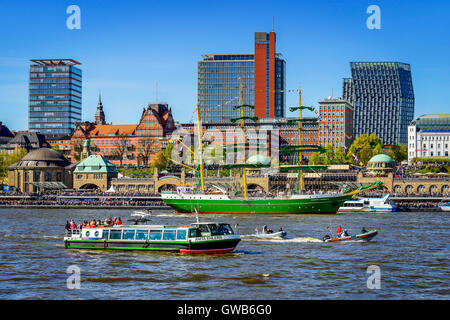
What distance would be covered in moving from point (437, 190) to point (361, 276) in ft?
381

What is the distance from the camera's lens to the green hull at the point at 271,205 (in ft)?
367

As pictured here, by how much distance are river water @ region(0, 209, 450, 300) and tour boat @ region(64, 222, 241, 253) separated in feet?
2.68

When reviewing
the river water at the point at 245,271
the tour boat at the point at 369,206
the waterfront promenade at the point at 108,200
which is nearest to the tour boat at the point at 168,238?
the river water at the point at 245,271

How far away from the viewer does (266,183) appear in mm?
161125

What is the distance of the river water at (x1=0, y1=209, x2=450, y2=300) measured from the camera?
121 ft

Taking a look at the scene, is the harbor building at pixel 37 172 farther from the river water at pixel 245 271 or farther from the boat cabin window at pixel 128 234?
the boat cabin window at pixel 128 234

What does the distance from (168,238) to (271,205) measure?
63.2m

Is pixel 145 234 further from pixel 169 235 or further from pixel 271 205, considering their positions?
pixel 271 205

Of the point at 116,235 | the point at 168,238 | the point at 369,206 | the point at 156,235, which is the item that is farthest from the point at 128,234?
the point at 369,206

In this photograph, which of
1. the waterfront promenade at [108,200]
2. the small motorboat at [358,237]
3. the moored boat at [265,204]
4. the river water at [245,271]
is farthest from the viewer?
the waterfront promenade at [108,200]

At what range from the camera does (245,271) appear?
43438 mm

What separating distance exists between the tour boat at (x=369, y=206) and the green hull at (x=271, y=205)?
11.9 metres
